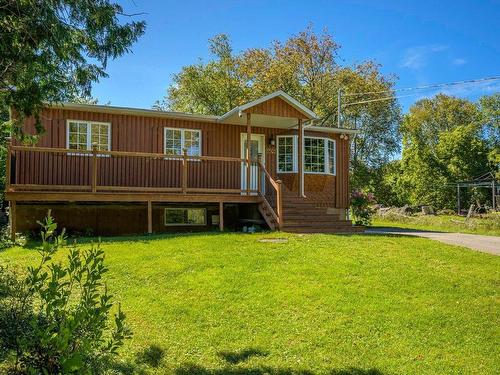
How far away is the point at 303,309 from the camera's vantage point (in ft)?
18.9

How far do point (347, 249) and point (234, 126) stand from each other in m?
6.85

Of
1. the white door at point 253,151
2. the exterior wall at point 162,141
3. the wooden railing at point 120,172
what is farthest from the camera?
the white door at point 253,151

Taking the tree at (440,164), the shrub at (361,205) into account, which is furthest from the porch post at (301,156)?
the tree at (440,164)

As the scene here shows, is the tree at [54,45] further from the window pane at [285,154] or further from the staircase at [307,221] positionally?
the window pane at [285,154]

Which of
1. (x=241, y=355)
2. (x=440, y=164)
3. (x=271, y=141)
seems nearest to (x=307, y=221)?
(x=271, y=141)

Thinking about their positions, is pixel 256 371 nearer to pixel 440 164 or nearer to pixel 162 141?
pixel 162 141

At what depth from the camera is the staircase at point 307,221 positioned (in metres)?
11.8

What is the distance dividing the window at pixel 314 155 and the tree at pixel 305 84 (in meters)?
12.9

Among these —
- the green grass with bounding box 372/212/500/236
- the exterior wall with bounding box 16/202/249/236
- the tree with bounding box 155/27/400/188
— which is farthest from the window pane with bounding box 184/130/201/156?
the tree with bounding box 155/27/400/188

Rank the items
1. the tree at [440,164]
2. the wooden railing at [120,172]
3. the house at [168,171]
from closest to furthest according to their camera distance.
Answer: the wooden railing at [120,172]
the house at [168,171]
the tree at [440,164]

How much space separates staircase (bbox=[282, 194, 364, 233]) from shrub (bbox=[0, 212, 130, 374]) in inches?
291

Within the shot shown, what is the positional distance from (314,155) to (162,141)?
5169 millimetres

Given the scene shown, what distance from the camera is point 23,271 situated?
705 cm

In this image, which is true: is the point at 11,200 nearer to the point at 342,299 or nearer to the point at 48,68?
the point at 48,68
